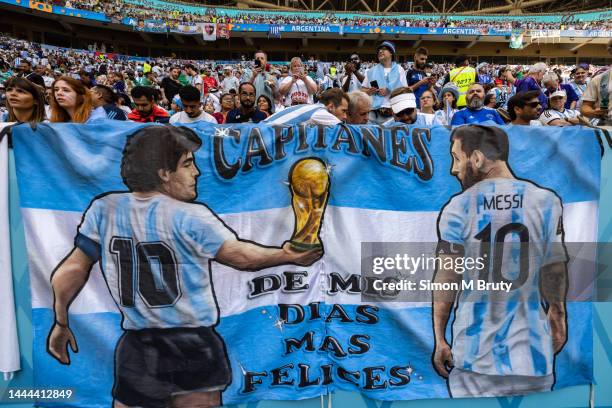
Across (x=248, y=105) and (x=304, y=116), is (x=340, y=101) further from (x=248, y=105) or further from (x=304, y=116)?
(x=248, y=105)

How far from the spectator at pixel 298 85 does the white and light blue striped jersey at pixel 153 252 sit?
424cm

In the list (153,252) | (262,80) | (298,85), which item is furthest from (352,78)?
(153,252)

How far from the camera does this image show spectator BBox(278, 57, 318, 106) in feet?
20.9

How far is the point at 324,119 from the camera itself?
251 centimetres

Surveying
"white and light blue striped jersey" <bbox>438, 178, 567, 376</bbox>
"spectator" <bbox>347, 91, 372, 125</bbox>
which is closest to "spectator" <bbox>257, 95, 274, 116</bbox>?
"spectator" <bbox>347, 91, 372, 125</bbox>

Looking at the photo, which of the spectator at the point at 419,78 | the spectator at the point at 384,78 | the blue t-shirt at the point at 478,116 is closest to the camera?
the blue t-shirt at the point at 478,116

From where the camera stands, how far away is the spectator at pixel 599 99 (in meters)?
3.73

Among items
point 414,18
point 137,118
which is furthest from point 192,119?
point 414,18

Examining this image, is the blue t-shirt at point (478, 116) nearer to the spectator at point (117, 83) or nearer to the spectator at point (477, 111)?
the spectator at point (477, 111)

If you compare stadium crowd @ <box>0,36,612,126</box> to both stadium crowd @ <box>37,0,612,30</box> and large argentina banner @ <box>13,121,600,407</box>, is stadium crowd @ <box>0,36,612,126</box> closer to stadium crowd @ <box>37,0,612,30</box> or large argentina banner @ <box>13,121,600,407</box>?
large argentina banner @ <box>13,121,600,407</box>

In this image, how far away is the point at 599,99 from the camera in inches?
151

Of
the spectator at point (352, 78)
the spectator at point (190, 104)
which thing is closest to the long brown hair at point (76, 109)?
the spectator at point (190, 104)

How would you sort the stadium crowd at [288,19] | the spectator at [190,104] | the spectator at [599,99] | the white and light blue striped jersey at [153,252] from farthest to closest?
1. the stadium crowd at [288,19]
2. the spectator at [190,104]
3. the spectator at [599,99]
4. the white and light blue striped jersey at [153,252]

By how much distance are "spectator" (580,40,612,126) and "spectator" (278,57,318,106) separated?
11.7 feet
